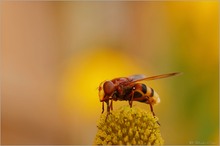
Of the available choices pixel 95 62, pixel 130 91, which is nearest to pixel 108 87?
pixel 130 91

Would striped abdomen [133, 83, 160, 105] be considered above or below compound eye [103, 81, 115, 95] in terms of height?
below

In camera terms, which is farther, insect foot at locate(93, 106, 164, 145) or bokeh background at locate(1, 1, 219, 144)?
bokeh background at locate(1, 1, 219, 144)

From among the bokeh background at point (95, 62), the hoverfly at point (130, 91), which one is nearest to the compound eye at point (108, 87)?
the hoverfly at point (130, 91)

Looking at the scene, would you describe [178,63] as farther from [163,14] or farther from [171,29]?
[163,14]

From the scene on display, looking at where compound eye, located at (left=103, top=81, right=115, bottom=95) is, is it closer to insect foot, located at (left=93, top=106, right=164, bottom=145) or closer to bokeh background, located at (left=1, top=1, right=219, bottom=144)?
insect foot, located at (left=93, top=106, right=164, bottom=145)

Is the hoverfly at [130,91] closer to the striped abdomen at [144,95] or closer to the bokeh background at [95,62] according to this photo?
the striped abdomen at [144,95]

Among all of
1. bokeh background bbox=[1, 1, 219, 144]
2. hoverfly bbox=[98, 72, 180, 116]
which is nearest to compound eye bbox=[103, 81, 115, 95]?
hoverfly bbox=[98, 72, 180, 116]
